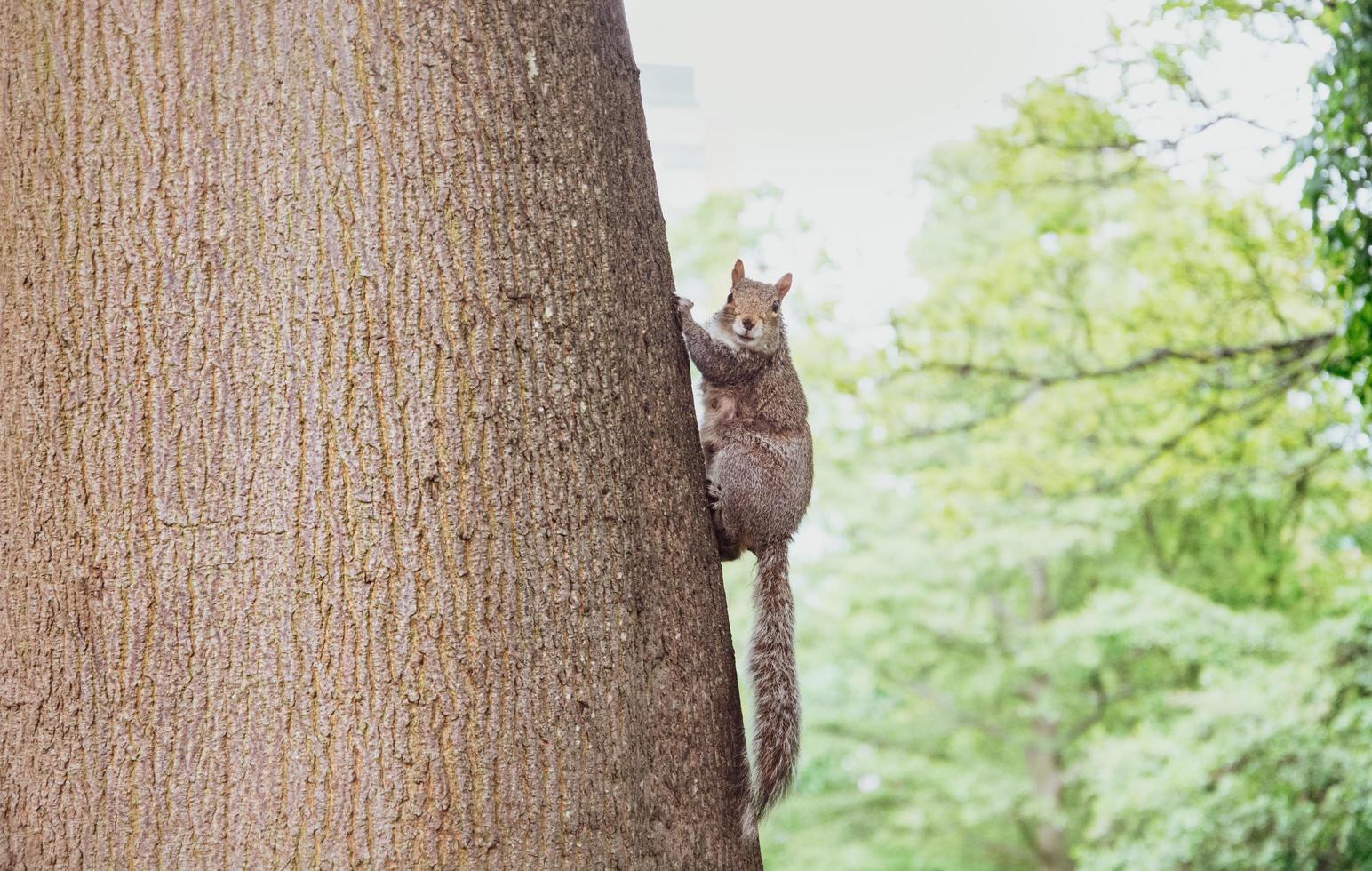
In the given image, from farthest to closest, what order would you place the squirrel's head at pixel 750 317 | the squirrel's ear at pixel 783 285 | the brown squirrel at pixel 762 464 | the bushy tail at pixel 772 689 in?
the squirrel's ear at pixel 783 285 → the squirrel's head at pixel 750 317 → the brown squirrel at pixel 762 464 → the bushy tail at pixel 772 689

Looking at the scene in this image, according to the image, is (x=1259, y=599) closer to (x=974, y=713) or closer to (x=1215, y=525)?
(x=1215, y=525)

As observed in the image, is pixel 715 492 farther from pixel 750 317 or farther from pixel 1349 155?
pixel 1349 155

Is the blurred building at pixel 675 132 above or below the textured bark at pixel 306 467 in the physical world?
above

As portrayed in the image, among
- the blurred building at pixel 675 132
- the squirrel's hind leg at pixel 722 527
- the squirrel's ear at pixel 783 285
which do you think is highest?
the blurred building at pixel 675 132

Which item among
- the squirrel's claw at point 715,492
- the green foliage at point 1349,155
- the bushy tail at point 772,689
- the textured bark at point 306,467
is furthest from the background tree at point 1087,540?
the textured bark at point 306,467

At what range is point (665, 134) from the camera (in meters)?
14.7

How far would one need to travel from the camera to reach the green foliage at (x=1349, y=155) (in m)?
3.64

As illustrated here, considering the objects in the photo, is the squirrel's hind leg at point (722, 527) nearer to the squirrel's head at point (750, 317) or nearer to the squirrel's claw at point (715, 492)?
→ the squirrel's claw at point (715, 492)

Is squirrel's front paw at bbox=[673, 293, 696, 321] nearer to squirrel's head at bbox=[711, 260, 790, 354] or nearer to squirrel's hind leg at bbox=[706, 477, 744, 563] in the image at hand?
squirrel's head at bbox=[711, 260, 790, 354]

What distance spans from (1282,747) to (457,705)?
6885 millimetres

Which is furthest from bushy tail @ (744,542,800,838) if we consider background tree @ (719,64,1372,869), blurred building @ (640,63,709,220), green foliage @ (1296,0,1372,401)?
blurred building @ (640,63,709,220)

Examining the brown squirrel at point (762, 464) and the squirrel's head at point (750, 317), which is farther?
the squirrel's head at point (750, 317)

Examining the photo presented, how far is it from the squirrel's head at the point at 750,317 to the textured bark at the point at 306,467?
1.49 meters

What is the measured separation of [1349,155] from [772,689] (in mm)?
2759
